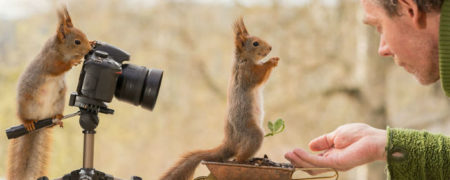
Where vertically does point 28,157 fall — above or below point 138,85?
below

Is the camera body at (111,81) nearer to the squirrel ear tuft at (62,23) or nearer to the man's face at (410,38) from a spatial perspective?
the squirrel ear tuft at (62,23)

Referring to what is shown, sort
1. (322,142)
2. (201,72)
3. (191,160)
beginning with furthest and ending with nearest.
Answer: (201,72) → (322,142) → (191,160)

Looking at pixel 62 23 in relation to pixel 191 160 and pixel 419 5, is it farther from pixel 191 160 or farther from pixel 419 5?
pixel 419 5

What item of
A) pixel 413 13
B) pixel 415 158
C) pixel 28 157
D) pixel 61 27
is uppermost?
pixel 413 13

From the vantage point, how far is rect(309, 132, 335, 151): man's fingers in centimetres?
124

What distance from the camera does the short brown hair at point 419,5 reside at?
1.02m

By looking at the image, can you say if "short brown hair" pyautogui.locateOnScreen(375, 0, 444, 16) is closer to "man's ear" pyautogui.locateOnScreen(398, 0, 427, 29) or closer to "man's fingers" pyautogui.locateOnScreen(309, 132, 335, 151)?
"man's ear" pyautogui.locateOnScreen(398, 0, 427, 29)

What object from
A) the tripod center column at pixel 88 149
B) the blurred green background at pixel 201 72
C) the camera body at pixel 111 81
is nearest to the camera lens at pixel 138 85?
the camera body at pixel 111 81

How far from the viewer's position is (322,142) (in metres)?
1.24

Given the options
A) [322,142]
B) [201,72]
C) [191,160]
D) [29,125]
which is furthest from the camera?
[201,72]

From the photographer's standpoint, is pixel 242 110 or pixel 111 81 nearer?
pixel 111 81

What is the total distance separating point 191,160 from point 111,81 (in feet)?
0.79

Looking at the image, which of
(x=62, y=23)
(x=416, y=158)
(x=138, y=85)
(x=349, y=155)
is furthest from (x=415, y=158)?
(x=62, y=23)

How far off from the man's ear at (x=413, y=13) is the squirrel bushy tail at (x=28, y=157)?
76 cm
